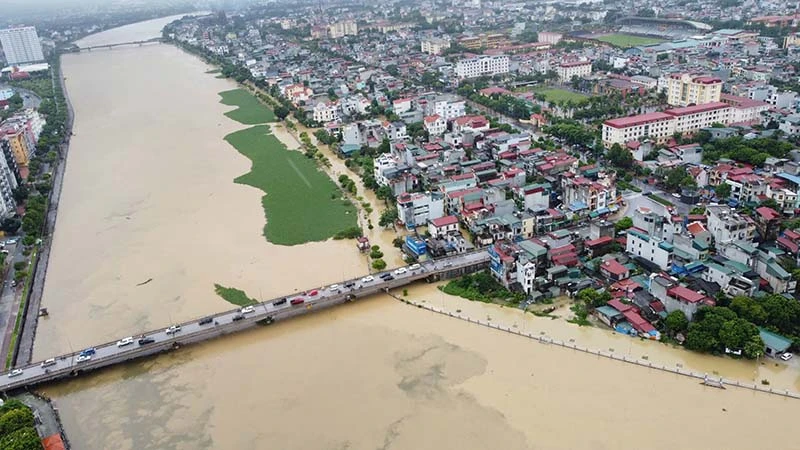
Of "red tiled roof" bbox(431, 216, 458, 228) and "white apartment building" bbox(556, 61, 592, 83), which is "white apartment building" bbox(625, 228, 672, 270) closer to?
"red tiled roof" bbox(431, 216, 458, 228)

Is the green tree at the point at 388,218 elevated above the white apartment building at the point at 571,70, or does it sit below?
below

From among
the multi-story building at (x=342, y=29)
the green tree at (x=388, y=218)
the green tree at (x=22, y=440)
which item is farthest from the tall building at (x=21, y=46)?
the green tree at (x=22, y=440)

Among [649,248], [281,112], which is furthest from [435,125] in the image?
[649,248]

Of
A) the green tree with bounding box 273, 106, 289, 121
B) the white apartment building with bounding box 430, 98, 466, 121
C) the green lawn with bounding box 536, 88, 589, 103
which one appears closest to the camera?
the white apartment building with bounding box 430, 98, 466, 121

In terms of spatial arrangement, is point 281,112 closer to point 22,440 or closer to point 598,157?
point 598,157

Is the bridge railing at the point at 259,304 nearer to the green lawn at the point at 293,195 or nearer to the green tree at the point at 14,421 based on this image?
the green tree at the point at 14,421

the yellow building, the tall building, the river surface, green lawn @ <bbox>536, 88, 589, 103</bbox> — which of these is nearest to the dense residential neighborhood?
green lawn @ <bbox>536, 88, 589, 103</bbox>
